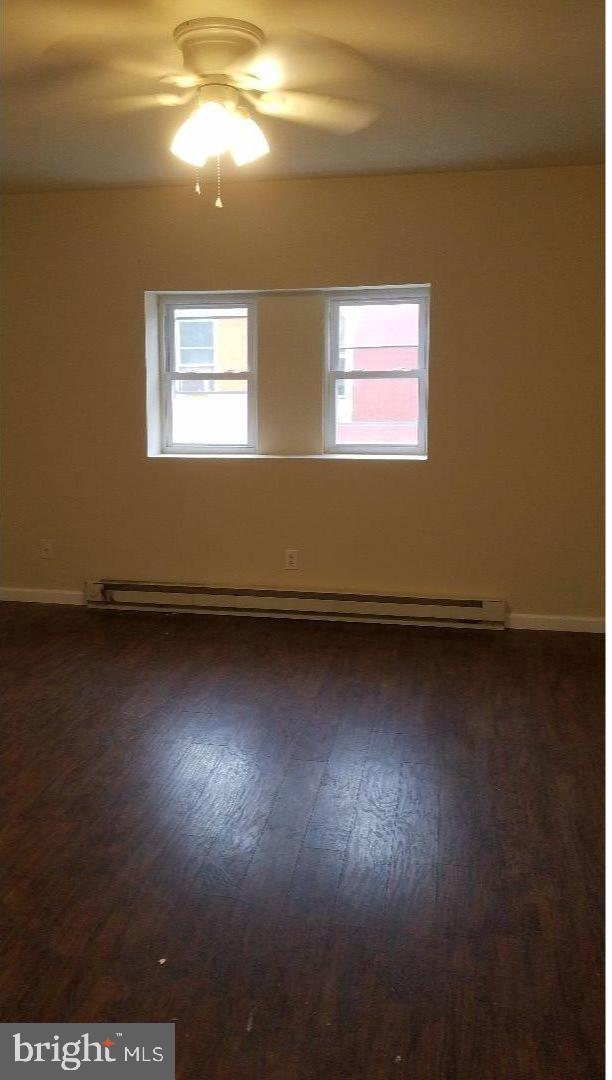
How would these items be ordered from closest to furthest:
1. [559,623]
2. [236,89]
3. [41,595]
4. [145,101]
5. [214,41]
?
[214,41] < [236,89] < [145,101] < [559,623] < [41,595]

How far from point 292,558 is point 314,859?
3.01m

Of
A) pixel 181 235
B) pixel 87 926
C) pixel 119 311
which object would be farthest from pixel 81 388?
pixel 87 926

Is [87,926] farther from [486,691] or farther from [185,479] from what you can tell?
[185,479]

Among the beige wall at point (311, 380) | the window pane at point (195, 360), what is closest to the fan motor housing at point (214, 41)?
the beige wall at point (311, 380)

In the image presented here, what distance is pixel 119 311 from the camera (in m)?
5.74

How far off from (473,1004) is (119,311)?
4583 millimetres

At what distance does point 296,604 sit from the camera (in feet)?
18.5

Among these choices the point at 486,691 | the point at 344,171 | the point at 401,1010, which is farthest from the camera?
the point at 344,171

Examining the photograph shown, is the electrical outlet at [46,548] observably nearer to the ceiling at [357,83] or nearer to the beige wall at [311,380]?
the beige wall at [311,380]

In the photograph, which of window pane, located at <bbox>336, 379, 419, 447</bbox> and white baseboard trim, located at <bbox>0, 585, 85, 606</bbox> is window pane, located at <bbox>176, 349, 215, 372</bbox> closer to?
window pane, located at <bbox>336, 379, 419, 447</bbox>

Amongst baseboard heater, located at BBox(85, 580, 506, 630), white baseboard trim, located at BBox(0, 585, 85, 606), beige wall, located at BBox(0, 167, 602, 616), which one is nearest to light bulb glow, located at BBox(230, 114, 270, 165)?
beige wall, located at BBox(0, 167, 602, 616)

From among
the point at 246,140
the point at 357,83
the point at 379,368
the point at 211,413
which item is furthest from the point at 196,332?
the point at 357,83

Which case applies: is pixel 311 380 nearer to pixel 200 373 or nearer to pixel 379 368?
pixel 379 368

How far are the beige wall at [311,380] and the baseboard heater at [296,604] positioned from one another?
4.7 inches
